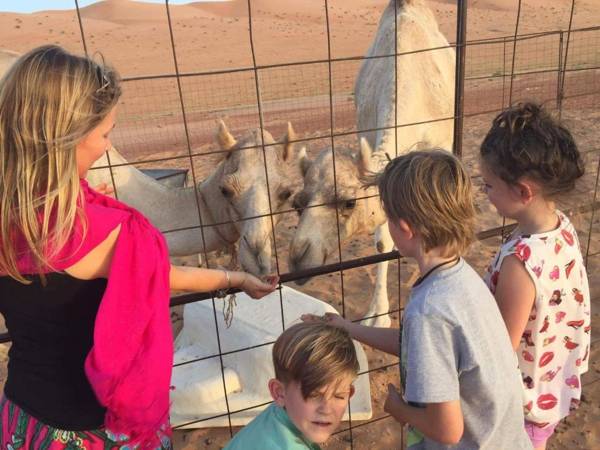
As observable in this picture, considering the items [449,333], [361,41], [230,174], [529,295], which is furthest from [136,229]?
[361,41]

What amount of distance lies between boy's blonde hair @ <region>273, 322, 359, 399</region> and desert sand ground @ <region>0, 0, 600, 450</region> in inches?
33.7

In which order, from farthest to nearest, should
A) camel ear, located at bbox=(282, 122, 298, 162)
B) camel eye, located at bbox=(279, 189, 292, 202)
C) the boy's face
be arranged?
camel ear, located at bbox=(282, 122, 298, 162)
camel eye, located at bbox=(279, 189, 292, 202)
the boy's face

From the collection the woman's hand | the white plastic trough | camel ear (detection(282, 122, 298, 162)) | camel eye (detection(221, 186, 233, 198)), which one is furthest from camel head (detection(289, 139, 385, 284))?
the woman's hand

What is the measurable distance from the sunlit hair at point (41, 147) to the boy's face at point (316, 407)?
0.64 meters

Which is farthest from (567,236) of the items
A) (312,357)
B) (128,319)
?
(128,319)

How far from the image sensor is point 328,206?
12.5 feet

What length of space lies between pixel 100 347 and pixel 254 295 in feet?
2.18

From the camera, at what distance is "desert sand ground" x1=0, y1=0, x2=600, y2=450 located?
11.4ft

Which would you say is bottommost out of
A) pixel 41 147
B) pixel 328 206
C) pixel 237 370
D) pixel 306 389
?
pixel 237 370

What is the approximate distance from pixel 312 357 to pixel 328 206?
2.50 m

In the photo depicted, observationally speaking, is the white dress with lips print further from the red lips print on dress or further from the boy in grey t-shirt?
the boy in grey t-shirt

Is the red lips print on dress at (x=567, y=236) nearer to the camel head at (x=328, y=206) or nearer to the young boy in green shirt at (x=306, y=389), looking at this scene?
the young boy in green shirt at (x=306, y=389)

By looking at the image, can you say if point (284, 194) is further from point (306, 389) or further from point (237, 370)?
point (306, 389)

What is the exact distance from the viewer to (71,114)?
4.18ft
